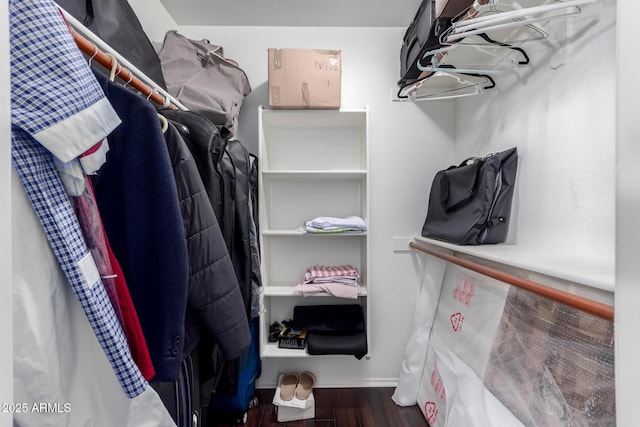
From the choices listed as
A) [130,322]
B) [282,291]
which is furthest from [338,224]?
[130,322]

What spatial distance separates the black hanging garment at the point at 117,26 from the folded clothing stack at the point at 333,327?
1.42 metres

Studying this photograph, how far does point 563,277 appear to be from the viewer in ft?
1.97

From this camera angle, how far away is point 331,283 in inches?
57.0

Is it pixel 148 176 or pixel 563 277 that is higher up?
pixel 148 176

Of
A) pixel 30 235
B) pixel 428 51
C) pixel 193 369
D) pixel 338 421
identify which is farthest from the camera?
pixel 338 421

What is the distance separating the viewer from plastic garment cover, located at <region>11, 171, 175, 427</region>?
40 centimetres

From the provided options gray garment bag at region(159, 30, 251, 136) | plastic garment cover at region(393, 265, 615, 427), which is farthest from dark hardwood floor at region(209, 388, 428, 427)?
gray garment bag at region(159, 30, 251, 136)

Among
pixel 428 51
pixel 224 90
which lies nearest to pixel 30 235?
pixel 224 90

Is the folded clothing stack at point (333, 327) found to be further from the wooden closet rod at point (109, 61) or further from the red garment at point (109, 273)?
the wooden closet rod at point (109, 61)

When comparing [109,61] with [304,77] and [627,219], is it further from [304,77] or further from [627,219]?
[627,219]

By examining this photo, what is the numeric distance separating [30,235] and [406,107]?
1751 millimetres

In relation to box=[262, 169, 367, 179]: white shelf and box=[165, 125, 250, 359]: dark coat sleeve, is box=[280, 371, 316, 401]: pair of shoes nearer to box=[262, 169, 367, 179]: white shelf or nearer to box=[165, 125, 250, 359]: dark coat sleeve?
box=[165, 125, 250, 359]: dark coat sleeve

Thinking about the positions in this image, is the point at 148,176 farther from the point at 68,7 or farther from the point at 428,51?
the point at 428,51

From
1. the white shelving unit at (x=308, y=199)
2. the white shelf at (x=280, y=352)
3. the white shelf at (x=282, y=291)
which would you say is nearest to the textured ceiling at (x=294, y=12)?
the white shelving unit at (x=308, y=199)
